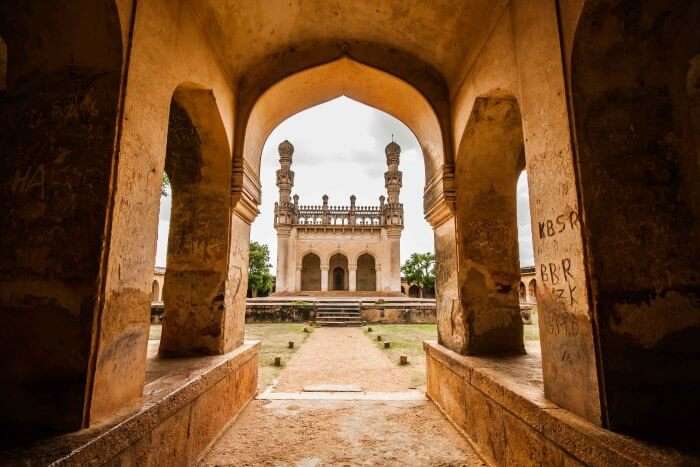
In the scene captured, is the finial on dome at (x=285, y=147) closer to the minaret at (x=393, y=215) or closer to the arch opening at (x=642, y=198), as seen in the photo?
the minaret at (x=393, y=215)

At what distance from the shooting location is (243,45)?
11.8 feet

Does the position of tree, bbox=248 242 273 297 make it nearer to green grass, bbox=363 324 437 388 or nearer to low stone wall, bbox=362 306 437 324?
low stone wall, bbox=362 306 437 324

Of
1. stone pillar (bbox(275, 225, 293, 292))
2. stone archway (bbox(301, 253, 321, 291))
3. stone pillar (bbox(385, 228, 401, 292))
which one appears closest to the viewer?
stone pillar (bbox(275, 225, 293, 292))

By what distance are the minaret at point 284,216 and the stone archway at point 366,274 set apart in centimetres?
559

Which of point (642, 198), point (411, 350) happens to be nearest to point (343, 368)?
point (411, 350)

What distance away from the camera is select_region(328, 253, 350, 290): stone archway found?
1082 inches

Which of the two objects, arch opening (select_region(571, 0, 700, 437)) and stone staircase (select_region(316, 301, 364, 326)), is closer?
arch opening (select_region(571, 0, 700, 437))

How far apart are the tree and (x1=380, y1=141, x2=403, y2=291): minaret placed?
29.6 ft

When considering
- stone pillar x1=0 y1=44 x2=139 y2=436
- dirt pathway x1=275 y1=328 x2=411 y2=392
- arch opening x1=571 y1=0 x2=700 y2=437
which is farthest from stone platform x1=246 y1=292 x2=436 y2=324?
arch opening x1=571 y1=0 x2=700 y2=437

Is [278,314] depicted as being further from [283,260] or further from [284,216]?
[284,216]

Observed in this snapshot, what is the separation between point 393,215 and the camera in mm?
24812

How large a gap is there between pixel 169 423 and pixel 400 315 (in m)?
13.6

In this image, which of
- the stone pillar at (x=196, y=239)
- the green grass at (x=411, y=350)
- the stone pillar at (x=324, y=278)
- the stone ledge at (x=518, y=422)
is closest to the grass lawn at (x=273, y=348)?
the stone pillar at (x=196, y=239)

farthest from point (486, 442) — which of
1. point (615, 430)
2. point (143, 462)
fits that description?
point (143, 462)
